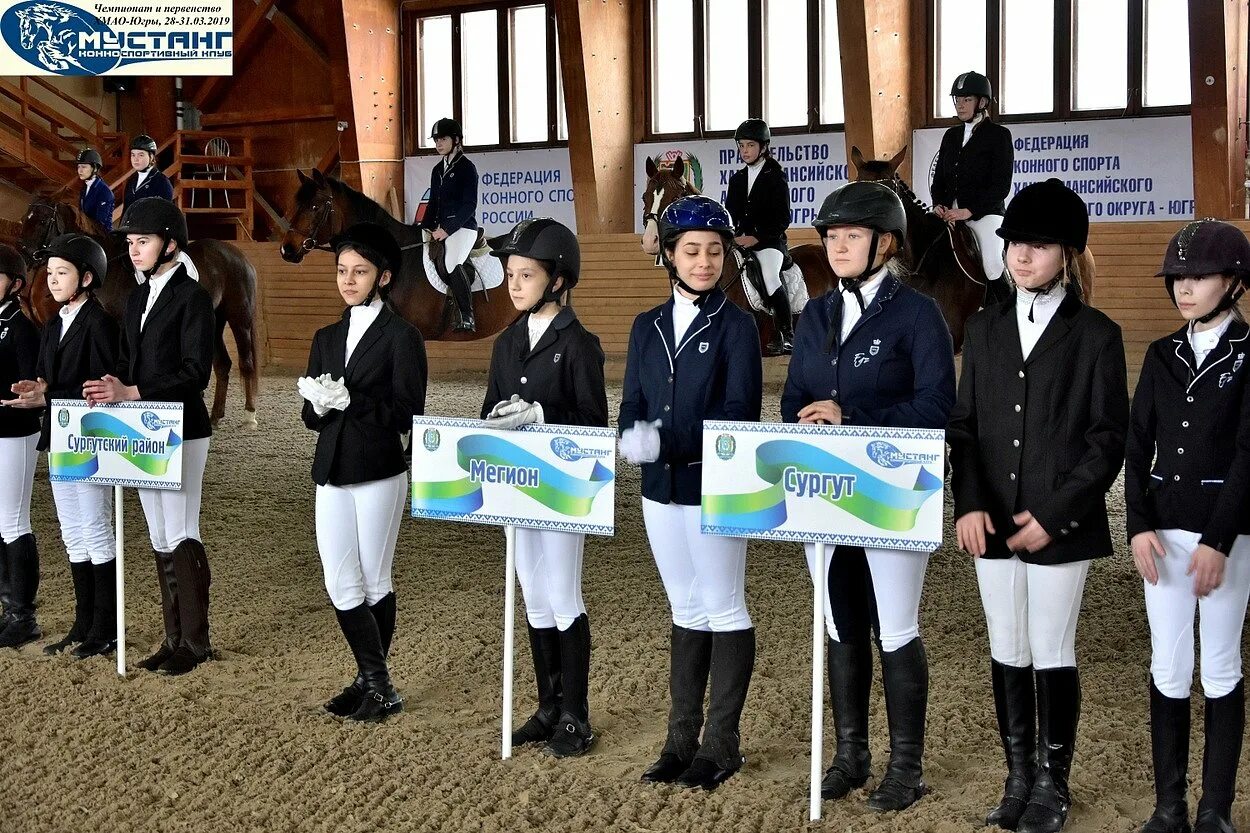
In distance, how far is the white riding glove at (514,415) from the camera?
3047 mm

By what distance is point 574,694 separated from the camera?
10.7ft

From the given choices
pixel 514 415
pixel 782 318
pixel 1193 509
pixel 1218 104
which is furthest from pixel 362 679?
pixel 1218 104

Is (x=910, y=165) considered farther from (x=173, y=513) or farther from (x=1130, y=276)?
(x=173, y=513)

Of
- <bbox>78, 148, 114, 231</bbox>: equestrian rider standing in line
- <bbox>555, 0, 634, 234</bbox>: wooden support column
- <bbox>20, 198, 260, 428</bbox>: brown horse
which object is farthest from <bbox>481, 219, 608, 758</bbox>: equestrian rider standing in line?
<bbox>555, 0, 634, 234</bbox>: wooden support column

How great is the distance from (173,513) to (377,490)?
0.89m

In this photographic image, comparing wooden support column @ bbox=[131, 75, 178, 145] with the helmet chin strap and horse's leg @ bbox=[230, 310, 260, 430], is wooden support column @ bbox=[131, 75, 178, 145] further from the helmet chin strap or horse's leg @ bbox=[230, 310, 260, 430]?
the helmet chin strap

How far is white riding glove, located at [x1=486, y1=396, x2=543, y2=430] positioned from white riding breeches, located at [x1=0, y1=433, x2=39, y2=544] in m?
2.05

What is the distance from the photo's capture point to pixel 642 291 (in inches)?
474

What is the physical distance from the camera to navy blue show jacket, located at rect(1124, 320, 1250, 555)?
96.0 inches

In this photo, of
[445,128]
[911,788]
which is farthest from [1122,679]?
[445,128]

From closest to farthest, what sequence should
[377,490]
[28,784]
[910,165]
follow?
[28,784], [377,490], [910,165]

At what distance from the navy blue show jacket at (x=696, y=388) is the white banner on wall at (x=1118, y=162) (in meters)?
8.27

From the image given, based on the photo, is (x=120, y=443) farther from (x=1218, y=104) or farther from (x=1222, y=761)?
(x=1218, y=104)

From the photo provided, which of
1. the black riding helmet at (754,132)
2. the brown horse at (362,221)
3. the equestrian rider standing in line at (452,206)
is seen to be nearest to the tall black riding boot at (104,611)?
the brown horse at (362,221)
